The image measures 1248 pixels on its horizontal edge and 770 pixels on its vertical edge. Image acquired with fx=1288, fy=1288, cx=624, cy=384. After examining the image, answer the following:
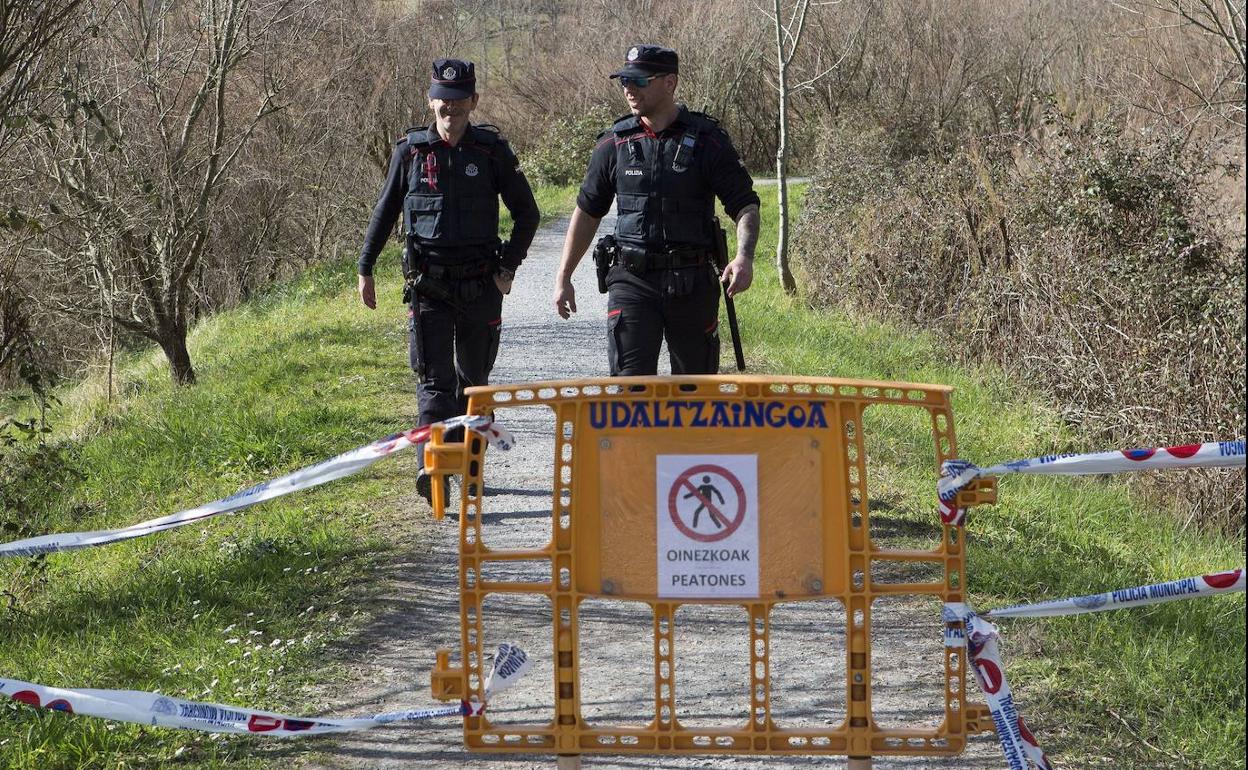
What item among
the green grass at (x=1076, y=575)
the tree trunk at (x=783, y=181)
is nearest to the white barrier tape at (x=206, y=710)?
the green grass at (x=1076, y=575)

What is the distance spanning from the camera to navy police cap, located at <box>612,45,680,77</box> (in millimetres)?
5660

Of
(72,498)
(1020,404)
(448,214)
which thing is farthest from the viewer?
(1020,404)

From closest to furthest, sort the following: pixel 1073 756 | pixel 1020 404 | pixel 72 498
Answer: pixel 1073 756 < pixel 72 498 < pixel 1020 404

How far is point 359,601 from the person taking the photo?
556 cm

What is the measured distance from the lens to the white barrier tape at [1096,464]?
335 cm

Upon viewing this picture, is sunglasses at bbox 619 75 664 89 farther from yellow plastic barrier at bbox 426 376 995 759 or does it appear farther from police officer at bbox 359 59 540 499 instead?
yellow plastic barrier at bbox 426 376 995 759

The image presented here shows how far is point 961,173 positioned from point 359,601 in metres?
8.98

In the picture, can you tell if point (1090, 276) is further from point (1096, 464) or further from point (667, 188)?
point (1096, 464)

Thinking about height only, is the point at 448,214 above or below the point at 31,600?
above

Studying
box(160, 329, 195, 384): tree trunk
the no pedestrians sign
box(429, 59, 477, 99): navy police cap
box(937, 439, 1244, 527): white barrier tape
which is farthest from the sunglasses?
box(160, 329, 195, 384): tree trunk

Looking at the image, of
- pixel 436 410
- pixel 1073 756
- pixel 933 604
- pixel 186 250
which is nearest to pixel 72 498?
pixel 436 410

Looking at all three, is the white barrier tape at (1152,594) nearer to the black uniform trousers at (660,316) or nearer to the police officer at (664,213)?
the police officer at (664,213)

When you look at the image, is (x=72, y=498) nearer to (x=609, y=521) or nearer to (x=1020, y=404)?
(x=609, y=521)

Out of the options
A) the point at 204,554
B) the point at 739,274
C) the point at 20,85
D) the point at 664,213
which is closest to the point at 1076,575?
the point at 739,274
